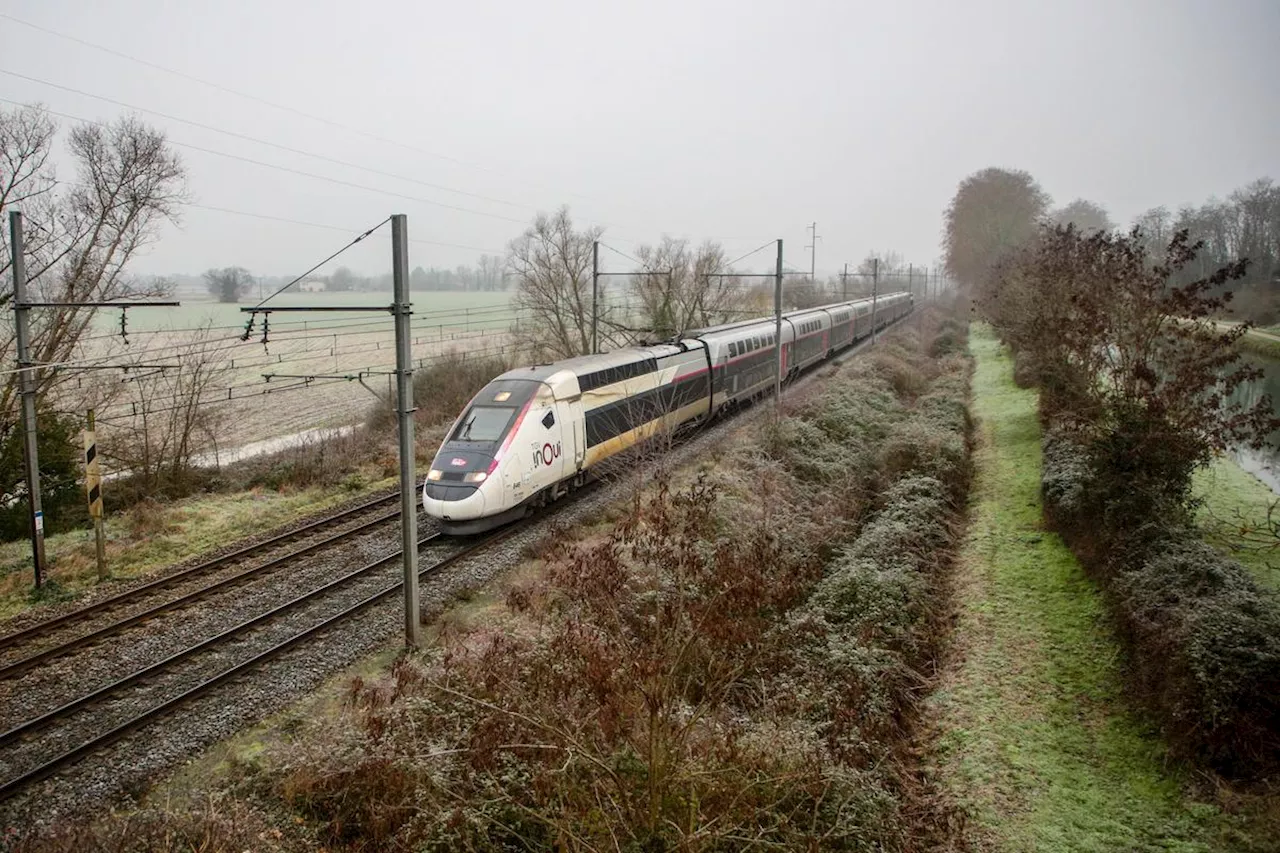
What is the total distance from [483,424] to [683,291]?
79.7ft

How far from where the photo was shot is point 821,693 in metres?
8.62

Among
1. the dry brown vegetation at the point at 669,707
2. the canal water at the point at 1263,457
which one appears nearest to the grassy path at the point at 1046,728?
the dry brown vegetation at the point at 669,707

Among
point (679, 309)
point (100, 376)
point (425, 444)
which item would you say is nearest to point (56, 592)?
point (100, 376)

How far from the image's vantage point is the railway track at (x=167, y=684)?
8.03m

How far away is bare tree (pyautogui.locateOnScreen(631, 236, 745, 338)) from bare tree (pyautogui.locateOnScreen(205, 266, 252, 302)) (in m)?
14.5

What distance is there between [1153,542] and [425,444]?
18300 mm

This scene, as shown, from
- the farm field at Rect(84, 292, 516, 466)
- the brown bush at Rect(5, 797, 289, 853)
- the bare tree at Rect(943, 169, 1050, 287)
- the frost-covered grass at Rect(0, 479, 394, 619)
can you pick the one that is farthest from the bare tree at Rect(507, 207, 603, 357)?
the bare tree at Rect(943, 169, 1050, 287)

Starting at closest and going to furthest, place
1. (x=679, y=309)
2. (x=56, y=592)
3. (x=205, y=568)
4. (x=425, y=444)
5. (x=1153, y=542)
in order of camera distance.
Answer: (x=1153, y=542)
(x=56, y=592)
(x=205, y=568)
(x=425, y=444)
(x=679, y=309)

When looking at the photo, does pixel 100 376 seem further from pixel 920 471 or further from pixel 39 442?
pixel 920 471

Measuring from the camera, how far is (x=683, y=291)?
124 ft

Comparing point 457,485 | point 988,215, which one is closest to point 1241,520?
point 457,485

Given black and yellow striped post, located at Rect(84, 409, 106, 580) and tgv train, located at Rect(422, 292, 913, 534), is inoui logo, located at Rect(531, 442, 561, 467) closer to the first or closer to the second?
tgv train, located at Rect(422, 292, 913, 534)

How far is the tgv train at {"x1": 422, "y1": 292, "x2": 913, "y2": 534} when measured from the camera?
14141 millimetres

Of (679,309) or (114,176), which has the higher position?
(114,176)
